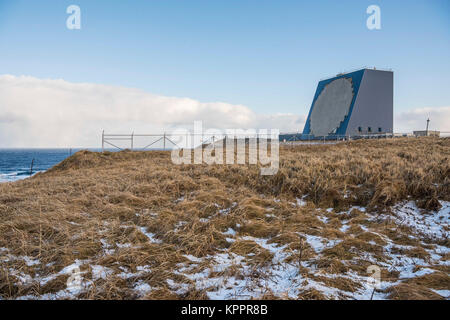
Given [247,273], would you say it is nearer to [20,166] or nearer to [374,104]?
[374,104]

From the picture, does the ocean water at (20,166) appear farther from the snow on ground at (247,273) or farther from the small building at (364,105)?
the small building at (364,105)

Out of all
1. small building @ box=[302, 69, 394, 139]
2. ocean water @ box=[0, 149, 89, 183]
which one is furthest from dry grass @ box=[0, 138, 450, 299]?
small building @ box=[302, 69, 394, 139]

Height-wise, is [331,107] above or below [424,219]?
above

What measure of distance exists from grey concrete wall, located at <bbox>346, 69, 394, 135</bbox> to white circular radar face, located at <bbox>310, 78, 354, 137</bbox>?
4.84ft

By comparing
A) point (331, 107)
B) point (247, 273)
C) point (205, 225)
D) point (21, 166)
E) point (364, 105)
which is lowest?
point (21, 166)

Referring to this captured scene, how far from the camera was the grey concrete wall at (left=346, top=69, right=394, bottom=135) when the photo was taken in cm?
3372

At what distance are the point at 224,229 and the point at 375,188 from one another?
4.56 m

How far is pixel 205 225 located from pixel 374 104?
37.0m

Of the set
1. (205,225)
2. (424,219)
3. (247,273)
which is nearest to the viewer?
(247,273)

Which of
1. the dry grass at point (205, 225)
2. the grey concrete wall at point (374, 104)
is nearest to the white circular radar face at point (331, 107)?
the grey concrete wall at point (374, 104)

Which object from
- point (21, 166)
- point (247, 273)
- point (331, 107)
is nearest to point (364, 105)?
point (331, 107)

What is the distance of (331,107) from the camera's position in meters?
37.9

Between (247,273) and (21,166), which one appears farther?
(21,166)
